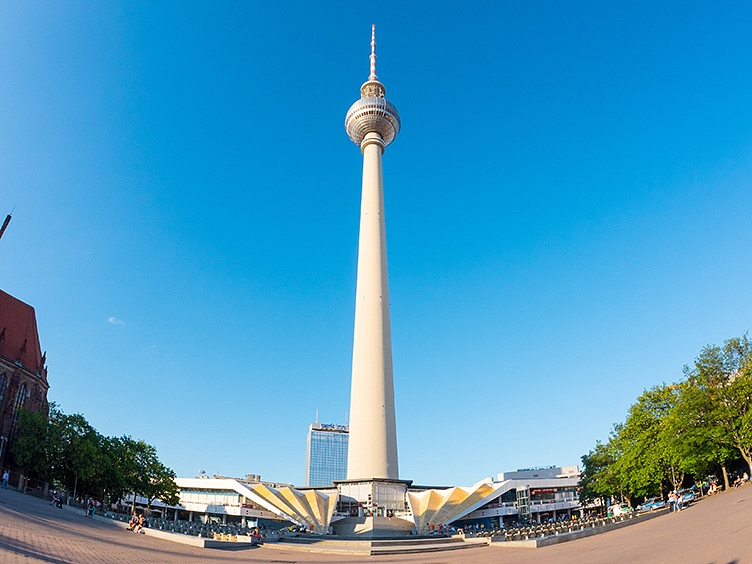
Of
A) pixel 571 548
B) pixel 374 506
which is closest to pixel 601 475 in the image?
pixel 374 506

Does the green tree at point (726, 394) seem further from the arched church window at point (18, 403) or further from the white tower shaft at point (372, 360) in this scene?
the arched church window at point (18, 403)

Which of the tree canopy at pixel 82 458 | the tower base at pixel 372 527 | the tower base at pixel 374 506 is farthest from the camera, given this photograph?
the tree canopy at pixel 82 458

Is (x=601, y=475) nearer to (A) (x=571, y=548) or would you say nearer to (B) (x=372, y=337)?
(B) (x=372, y=337)

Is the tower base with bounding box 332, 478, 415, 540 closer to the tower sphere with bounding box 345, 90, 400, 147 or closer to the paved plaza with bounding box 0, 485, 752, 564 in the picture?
the paved plaza with bounding box 0, 485, 752, 564

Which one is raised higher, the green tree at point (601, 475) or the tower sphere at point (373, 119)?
the tower sphere at point (373, 119)

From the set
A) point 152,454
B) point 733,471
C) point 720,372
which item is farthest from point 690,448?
point 152,454

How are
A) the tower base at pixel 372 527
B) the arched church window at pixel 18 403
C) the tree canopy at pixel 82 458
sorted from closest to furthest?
1. the tower base at pixel 372 527
2. the tree canopy at pixel 82 458
3. the arched church window at pixel 18 403

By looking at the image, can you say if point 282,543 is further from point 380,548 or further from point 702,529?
point 702,529

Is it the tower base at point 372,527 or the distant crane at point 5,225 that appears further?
the tower base at point 372,527

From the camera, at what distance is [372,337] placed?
58.5 metres

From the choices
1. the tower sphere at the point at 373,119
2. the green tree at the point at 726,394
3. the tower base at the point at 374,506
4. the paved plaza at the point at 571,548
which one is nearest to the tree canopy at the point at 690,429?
the green tree at the point at 726,394

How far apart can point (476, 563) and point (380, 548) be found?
1208 centimetres

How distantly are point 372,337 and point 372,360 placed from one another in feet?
8.35

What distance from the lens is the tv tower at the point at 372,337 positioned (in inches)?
2128
